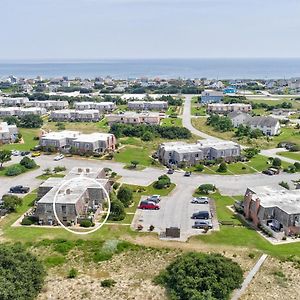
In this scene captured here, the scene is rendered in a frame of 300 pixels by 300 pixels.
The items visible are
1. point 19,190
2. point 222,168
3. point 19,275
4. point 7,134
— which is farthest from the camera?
point 7,134

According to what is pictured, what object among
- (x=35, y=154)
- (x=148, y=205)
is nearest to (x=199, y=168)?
(x=148, y=205)

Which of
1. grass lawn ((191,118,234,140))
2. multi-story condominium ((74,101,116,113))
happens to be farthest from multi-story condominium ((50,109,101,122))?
grass lawn ((191,118,234,140))

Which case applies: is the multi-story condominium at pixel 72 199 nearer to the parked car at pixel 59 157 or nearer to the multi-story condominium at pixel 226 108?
the parked car at pixel 59 157

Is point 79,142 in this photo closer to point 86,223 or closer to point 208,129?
point 208,129

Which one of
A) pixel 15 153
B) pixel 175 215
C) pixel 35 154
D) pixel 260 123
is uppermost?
pixel 175 215

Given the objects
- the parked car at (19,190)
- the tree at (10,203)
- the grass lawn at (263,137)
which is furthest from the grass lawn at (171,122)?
the tree at (10,203)

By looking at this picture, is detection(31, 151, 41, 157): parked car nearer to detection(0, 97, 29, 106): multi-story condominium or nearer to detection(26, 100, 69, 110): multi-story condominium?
detection(26, 100, 69, 110): multi-story condominium
